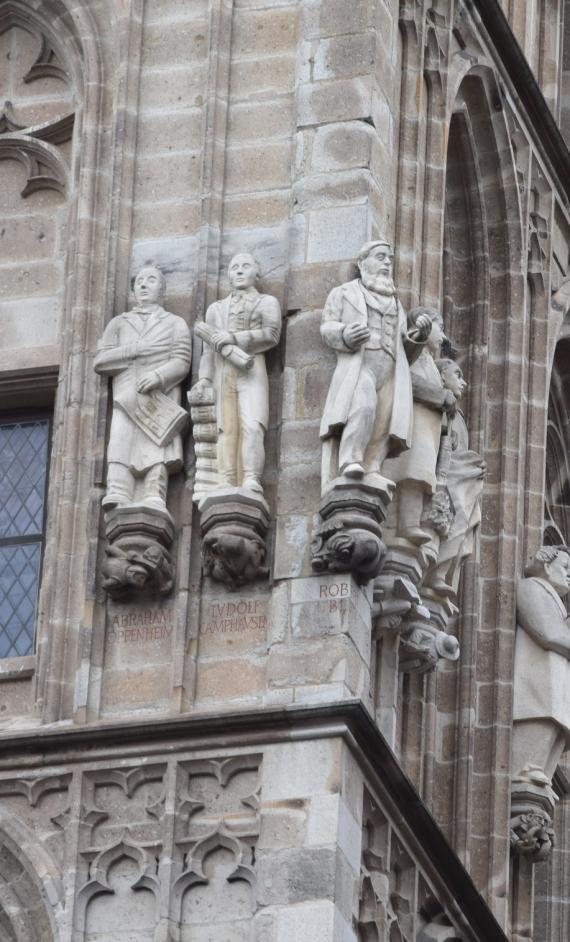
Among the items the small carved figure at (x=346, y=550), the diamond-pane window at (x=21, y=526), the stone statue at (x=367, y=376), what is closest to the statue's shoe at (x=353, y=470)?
the stone statue at (x=367, y=376)

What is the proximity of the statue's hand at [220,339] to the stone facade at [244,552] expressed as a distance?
0.05 m

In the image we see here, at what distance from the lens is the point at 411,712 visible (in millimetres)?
25688

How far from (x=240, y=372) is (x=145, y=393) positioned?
1.78 ft

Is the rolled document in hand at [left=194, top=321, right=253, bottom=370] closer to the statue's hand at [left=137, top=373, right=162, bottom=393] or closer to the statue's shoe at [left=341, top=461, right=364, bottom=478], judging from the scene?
the statue's hand at [left=137, top=373, right=162, bottom=393]

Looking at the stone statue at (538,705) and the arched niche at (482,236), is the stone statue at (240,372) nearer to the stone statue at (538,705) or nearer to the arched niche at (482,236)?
the stone statue at (538,705)

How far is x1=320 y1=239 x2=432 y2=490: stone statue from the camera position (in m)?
23.9

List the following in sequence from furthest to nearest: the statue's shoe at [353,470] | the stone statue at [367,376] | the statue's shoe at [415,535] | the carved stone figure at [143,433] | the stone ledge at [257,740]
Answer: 1. the statue's shoe at [415,535]
2. the carved stone figure at [143,433]
3. the stone statue at [367,376]
4. the statue's shoe at [353,470]
5. the stone ledge at [257,740]

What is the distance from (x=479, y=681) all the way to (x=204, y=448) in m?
3.74

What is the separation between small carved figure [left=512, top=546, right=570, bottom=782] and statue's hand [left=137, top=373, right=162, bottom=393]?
13.2 ft

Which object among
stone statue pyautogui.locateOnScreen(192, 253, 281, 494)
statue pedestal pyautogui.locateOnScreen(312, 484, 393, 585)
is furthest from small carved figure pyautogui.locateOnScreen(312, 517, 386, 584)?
stone statue pyautogui.locateOnScreen(192, 253, 281, 494)

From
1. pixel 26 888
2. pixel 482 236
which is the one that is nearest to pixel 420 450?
pixel 26 888

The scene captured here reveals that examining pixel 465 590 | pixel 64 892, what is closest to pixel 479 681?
pixel 465 590

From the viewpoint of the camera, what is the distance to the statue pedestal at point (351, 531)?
23625 millimetres

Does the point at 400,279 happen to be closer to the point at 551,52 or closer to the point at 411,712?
the point at 411,712
